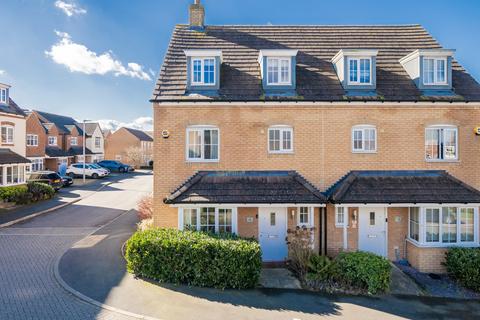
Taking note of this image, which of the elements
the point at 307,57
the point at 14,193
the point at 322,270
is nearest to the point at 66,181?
the point at 14,193

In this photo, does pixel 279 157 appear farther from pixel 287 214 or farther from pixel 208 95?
pixel 208 95

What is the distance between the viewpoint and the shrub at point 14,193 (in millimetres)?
19875

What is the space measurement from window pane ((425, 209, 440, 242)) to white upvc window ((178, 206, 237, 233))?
25.0 ft

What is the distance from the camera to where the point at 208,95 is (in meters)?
12.4

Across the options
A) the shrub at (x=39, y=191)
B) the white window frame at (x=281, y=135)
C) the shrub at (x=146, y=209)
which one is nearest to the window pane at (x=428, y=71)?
the white window frame at (x=281, y=135)

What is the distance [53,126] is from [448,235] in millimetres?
43543

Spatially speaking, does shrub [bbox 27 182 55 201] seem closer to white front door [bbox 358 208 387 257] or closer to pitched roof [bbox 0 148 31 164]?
pitched roof [bbox 0 148 31 164]

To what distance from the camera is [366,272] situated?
9.50 meters

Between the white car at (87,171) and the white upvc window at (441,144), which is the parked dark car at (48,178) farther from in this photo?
the white upvc window at (441,144)

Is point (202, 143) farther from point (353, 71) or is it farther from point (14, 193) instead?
point (14, 193)

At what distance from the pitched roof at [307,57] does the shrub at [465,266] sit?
20.6 feet

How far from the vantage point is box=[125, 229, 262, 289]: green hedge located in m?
9.27

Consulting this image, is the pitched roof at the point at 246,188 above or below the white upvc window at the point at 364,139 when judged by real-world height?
below

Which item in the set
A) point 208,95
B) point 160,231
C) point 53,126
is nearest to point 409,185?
point 208,95
